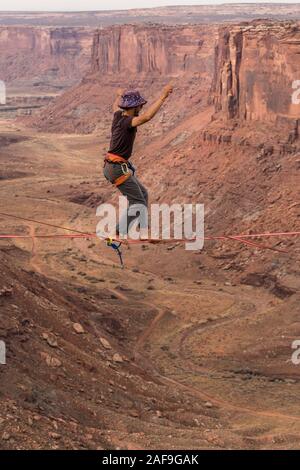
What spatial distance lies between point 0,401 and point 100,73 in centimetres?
7420

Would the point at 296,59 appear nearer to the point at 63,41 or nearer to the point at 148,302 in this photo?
the point at 148,302

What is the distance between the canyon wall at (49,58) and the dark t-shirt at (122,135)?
118 metres

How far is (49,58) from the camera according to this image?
138250 mm

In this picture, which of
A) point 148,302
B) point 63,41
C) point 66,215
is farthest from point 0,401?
point 63,41

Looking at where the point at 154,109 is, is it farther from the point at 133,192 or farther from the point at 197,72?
the point at 197,72

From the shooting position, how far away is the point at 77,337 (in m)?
19.3

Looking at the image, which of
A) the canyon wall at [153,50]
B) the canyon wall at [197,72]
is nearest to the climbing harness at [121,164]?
the canyon wall at [197,72]

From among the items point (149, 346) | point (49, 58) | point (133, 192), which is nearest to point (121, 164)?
point (133, 192)

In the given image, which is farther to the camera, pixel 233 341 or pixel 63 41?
pixel 63 41

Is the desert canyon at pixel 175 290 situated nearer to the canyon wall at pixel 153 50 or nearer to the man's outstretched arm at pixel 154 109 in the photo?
the man's outstretched arm at pixel 154 109

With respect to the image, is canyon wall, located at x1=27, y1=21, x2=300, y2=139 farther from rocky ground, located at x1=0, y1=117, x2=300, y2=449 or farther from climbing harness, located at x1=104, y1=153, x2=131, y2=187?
climbing harness, located at x1=104, y1=153, x2=131, y2=187

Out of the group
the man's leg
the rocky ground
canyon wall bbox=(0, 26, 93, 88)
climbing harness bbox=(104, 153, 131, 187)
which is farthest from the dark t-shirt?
canyon wall bbox=(0, 26, 93, 88)

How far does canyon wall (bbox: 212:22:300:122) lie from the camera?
3466cm

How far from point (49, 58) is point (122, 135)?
424 feet
